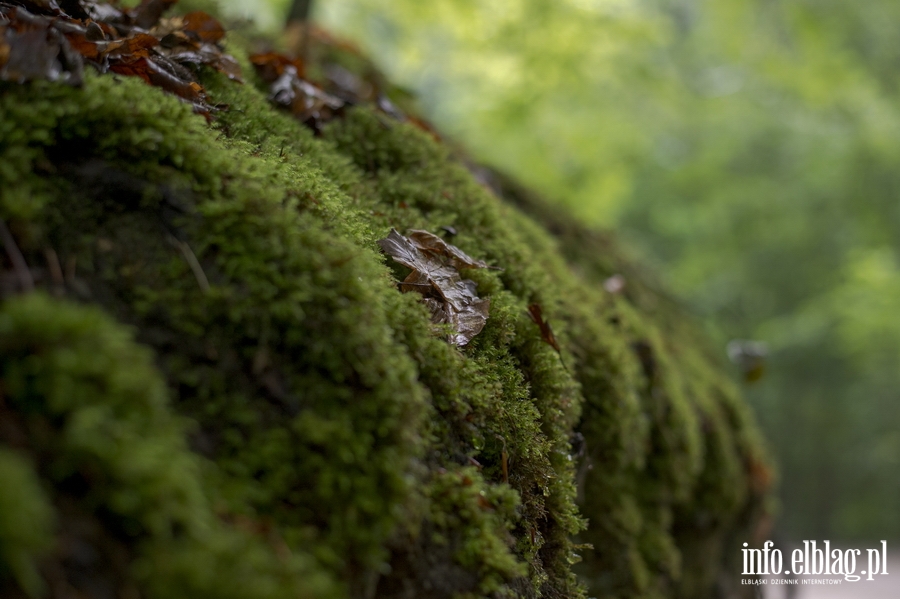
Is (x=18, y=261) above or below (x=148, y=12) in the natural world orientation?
below

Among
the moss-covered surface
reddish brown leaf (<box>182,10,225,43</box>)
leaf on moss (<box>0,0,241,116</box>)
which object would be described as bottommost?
the moss-covered surface

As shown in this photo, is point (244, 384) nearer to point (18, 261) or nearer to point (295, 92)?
point (18, 261)

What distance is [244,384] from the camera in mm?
1360

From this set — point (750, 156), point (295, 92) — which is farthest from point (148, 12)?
point (750, 156)

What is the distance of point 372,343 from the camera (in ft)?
4.64

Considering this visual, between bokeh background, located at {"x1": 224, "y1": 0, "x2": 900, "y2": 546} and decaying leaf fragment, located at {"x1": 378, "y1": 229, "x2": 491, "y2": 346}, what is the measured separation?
197 inches

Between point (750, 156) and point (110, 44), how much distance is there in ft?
40.9

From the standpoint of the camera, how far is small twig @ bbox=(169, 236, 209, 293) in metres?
1.42

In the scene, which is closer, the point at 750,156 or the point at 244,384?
the point at 244,384

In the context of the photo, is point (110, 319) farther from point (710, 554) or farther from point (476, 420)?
point (710, 554)

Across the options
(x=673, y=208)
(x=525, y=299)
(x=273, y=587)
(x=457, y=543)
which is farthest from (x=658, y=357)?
(x=673, y=208)

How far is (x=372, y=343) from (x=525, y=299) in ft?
3.52

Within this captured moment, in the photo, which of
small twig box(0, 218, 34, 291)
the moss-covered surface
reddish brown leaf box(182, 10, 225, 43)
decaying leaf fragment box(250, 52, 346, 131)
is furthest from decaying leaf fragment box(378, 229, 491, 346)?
reddish brown leaf box(182, 10, 225, 43)

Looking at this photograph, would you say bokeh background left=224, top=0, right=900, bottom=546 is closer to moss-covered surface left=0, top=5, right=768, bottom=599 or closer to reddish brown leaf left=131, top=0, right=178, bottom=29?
reddish brown leaf left=131, top=0, right=178, bottom=29
